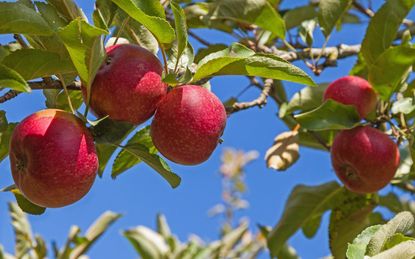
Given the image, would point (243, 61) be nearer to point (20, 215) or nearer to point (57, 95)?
point (57, 95)

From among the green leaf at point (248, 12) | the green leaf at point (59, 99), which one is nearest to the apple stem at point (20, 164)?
the green leaf at point (59, 99)

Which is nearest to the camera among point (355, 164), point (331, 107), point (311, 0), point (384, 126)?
point (331, 107)

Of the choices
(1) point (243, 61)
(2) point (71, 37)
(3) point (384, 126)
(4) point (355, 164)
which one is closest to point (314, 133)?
(3) point (384, 126)

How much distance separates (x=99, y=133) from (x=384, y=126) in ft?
4.57

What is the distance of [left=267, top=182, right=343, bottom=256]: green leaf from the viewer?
2.40 metres

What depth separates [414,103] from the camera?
7.10 feet

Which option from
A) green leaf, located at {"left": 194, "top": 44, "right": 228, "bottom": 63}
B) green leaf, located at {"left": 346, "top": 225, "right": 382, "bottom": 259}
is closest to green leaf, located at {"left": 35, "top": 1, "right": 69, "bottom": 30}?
green leaf, located at {"left": 346, "top": 225, "right": 382, "bottom": 259}

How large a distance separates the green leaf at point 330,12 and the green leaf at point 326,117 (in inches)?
24.2

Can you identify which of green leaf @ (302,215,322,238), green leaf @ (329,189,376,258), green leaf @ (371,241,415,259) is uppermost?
green leaf @ (371,241,415,259)

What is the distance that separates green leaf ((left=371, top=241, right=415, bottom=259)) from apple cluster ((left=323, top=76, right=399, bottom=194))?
848 mm

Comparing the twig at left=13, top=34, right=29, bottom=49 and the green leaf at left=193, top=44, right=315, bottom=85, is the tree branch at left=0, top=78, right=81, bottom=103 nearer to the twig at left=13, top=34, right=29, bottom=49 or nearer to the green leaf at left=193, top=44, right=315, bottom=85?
the twig at left=13, top=34, right=29, bottom=49

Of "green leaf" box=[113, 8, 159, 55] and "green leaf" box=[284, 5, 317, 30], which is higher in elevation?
"green leaf" box=[113, 8, 159, 55]

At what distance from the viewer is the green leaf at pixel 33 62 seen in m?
1.35

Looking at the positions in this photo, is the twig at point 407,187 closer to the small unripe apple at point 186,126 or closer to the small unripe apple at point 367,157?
the small unripe apple at point 367,157
